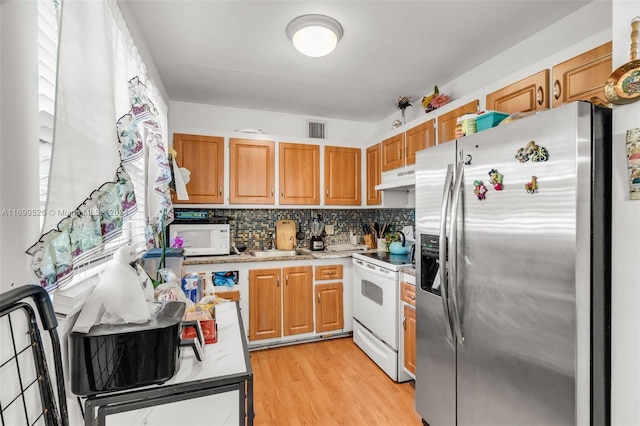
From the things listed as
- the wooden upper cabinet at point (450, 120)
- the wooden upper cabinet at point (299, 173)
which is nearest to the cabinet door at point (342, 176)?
the wooden upper cabinet at point (299, 173)

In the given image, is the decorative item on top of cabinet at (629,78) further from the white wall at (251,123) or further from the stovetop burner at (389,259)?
the white wall at (251,123)

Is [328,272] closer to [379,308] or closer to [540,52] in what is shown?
[379,308]

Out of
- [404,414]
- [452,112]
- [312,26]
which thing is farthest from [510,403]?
[312,26]

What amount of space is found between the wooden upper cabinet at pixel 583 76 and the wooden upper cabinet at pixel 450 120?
53cm

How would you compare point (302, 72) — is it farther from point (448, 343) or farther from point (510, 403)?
point (510, 403)

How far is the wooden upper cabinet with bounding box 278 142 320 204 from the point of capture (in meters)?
3.27

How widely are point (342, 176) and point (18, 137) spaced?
9.73ft

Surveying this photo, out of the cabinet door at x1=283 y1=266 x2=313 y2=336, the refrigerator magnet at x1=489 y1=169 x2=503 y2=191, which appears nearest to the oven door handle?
the cabinet door at x1=283 y1=266 x2=313 y2=336

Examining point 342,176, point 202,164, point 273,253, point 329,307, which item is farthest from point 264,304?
point 342,176

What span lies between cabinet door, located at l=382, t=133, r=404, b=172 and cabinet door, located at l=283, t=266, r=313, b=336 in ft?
4.32

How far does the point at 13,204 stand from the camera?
0.70m

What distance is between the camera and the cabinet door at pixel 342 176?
345 centimetres

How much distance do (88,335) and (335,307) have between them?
2518 mm

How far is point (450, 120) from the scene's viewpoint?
2299 mm
